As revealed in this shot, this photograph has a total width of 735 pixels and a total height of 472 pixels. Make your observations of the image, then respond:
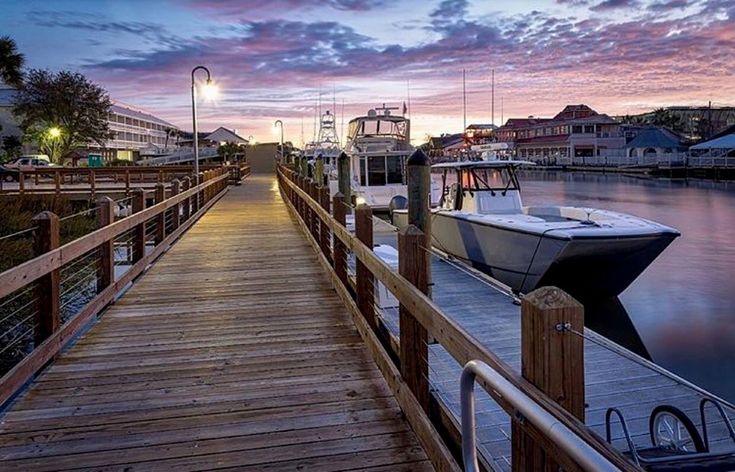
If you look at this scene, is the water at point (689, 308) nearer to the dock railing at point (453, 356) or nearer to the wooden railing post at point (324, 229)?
the wooden railing post at point (324, 229)

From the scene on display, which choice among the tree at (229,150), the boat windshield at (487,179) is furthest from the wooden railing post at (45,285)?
the tree at (229,150)

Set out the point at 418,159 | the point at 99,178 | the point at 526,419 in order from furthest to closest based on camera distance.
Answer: the point at 99,178 < the point at 418,159 < the point at 526,419

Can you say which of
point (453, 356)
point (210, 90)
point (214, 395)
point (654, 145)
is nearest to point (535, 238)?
point (214, 395)

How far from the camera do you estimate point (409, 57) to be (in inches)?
1495

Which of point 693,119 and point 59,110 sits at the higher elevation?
point 693,119

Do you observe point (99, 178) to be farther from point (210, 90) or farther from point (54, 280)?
point (54, 280)

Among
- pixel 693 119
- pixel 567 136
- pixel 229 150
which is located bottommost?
pixel 229 150

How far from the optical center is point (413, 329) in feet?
11.0

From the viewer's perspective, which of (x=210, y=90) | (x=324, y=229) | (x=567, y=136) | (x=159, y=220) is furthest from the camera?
(x=567, y=136)

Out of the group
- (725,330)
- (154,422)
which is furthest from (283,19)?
(154,422)

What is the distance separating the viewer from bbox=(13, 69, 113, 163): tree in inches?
1789

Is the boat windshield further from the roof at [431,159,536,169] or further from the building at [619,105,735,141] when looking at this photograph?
the building at [619,105,735,141]

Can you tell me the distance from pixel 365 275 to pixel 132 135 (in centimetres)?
8039

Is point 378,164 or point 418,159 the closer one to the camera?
point 418,159
